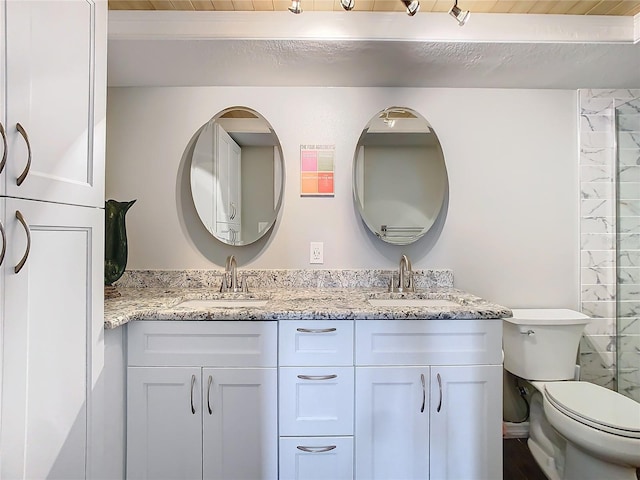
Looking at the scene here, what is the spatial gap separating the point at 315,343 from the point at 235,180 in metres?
1.04

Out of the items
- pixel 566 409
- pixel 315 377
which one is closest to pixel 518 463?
pixel 566 409

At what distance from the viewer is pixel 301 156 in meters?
2.00

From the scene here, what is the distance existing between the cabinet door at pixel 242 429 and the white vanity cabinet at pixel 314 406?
4cm

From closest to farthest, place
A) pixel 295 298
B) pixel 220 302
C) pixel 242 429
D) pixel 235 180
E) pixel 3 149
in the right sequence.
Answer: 1. pixel 3 149
2. pixel 242 429
3. pixel 295 298
4. pixel 220 302
5. pixel 235 180

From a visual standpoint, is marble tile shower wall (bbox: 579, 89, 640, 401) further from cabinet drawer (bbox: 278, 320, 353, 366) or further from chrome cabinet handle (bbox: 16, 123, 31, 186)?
chrome cabinet handle (bbox: 16, 123, 31, 186)

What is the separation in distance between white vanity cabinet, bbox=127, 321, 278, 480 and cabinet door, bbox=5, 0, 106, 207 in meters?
0.65

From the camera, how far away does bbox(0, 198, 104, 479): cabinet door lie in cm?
87

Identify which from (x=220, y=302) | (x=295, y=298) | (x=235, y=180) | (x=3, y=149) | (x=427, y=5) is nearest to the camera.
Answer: (x=3, y=149)

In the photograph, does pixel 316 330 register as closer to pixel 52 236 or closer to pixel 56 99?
pixel 52 236

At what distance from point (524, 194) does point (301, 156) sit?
1307 mm

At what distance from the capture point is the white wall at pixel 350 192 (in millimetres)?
1990

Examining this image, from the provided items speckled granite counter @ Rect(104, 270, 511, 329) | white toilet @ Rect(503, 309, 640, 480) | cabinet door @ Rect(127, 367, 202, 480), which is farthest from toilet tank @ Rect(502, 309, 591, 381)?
cabinet door @ Rect(127, 367, 202, 480)

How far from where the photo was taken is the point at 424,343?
143cm

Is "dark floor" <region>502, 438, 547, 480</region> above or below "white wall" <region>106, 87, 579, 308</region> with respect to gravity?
below
